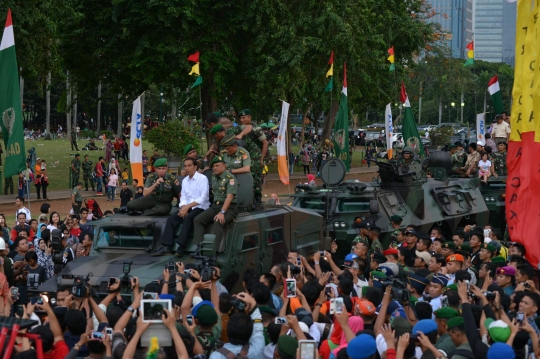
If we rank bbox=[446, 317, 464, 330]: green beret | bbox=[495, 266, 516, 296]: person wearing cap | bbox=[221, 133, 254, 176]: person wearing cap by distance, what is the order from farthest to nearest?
1. bbox=[221, 133, 254, 176]: person wearing cap
2. bbox=[495, 266, 516, 296]: person wearing cap
3. bbox=[446, 317, 464, 330]: green beret

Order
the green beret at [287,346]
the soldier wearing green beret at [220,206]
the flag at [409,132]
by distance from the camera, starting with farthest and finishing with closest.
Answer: the flag at [409,132], the soldier wearing green beret at [220,206], the green beret at [287,346]

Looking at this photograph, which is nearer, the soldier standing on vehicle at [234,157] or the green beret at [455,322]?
the green beret at [455,322]

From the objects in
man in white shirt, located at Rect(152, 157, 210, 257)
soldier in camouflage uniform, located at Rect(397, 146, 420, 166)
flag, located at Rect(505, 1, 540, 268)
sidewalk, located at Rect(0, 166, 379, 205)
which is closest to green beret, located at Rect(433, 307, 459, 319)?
flag, located at Rect(505, 1, 540, 268)

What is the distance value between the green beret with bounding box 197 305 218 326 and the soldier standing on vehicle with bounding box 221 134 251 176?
512 centimetres

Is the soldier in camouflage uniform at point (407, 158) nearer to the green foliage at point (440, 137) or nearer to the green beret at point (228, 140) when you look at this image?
the green beret at point (228, 140)

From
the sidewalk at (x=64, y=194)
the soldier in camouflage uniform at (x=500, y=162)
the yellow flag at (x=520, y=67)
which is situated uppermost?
the yellow flag at (x=520, y=67)

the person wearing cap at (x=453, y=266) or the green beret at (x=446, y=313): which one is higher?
the green beret at (x=446, y=313)

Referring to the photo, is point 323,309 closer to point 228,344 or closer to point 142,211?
point 228,344

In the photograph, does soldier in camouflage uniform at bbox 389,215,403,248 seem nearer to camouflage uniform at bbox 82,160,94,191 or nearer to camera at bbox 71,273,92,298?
camera at bbox 71,273,92,298

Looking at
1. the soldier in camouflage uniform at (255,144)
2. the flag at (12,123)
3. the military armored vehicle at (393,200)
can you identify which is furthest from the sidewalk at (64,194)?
the soldier in camouflage uniform at (255,144)

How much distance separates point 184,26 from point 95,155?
66.8 feet

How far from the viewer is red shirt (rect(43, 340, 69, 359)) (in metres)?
8.33

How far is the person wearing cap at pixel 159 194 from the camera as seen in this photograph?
45.0 feet

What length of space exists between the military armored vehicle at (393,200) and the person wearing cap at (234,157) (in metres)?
4.11
